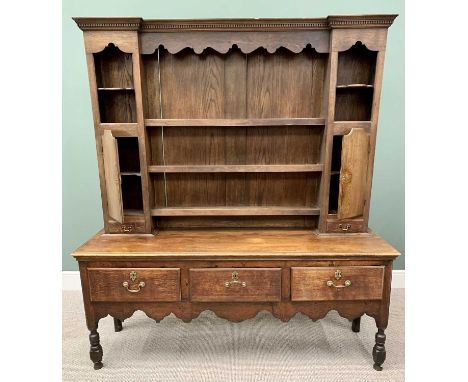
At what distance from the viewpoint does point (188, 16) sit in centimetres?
249

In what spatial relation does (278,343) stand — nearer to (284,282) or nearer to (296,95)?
(284,282)

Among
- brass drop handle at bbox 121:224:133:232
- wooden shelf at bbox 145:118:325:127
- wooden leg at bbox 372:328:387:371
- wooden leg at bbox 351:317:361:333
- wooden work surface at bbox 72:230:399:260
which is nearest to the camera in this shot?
wooden work surface at bbox 72:230:399:260

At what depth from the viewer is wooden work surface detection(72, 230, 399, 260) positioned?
1899 mm

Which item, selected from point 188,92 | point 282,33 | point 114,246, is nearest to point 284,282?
point 114,246

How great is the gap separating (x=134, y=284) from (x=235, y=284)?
0.59 metres

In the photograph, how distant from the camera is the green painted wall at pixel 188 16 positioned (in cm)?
247

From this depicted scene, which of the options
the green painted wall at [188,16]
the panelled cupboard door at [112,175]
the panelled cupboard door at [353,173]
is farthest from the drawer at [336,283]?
the panelled cupboard door at [112,175]

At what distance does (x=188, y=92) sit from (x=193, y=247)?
3.37ft

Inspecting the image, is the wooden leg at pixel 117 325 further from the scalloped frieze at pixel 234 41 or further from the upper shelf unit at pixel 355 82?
the upper shelf unit at pixel 355 82

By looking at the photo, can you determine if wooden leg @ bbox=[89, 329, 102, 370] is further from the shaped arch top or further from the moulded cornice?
the moulded cornice

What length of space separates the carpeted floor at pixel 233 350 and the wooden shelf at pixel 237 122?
4.91 ft

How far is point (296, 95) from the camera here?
7.29 feet

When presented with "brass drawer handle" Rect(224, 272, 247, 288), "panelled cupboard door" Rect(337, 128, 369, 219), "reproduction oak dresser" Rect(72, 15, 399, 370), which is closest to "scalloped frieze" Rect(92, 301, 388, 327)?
"reproduction oak dresser" Rect(72, 15, 399, 370)

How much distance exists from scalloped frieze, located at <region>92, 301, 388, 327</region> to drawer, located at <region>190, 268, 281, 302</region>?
58 millimetres
